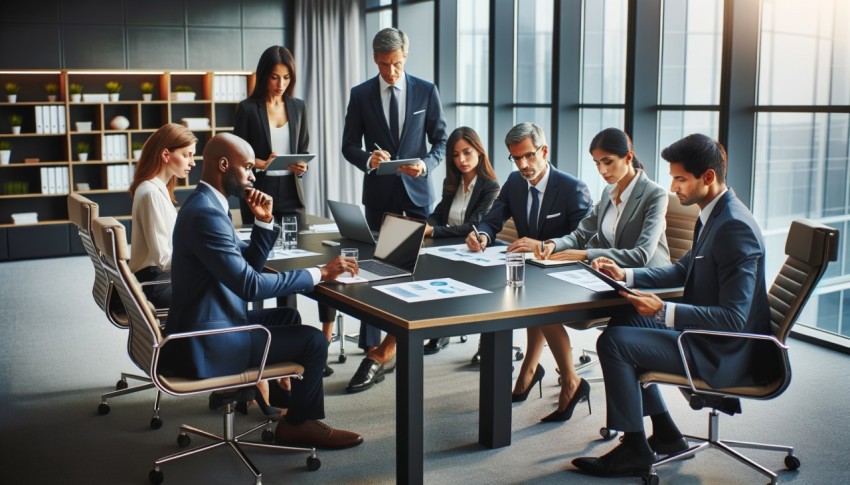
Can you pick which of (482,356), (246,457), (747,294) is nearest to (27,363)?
(246,457)

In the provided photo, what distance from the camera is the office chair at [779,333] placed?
317cm

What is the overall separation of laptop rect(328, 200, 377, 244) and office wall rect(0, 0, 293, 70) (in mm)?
5290

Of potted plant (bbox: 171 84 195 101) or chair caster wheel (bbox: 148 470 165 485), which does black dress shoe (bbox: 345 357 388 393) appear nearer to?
chair caster wheel (bbox: 148 470 165 485)

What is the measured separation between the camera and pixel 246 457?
3484 millimetres

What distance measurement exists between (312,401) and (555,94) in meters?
3.87

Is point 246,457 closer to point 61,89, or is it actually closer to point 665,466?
point 665,466

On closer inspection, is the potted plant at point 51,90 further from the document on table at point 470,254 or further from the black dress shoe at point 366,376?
the document on table at point 470,254

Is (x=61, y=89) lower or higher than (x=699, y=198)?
higher

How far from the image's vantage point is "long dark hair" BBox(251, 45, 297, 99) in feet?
16.5

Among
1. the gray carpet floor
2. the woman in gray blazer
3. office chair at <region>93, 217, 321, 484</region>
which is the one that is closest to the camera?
office chair at <region>93, 217, 321, 484</region>

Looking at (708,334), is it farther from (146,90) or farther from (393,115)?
(146,90)

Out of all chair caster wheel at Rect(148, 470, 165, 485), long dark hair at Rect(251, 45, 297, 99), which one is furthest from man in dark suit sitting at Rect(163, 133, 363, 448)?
long dark hair at Rect(251, 45, 297, 99)

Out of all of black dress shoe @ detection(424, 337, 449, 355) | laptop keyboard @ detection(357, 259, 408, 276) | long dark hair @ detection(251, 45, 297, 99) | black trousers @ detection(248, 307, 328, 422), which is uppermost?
long dark hair @ detection(251, 45, 297, 99)

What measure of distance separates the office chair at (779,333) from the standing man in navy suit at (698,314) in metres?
0.03
